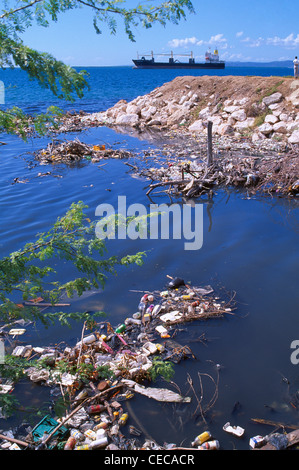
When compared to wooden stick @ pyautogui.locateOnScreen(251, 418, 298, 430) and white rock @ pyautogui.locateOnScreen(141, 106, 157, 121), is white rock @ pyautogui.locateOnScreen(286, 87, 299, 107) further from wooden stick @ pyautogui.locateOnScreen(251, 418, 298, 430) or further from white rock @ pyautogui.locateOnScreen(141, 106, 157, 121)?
wooden stick @ pyautogui.locateOnScreen(251, 418, 298, 430)

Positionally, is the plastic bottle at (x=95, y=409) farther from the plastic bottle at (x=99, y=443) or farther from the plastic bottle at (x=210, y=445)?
the plastic bottle at (x=210, y=445)

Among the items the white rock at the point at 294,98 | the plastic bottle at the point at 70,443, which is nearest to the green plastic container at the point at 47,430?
the plastic bottle at the point at 70,443

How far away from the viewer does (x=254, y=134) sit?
55.8ft

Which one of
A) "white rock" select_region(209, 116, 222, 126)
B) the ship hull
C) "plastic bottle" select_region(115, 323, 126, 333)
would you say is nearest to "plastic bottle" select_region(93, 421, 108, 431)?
"plastic bottle" select_region(115, 323, 126, 333)

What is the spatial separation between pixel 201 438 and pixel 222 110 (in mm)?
20159

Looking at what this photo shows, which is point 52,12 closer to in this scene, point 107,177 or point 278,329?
point 278,329

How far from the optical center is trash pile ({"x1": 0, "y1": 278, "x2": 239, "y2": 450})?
12.0 ft

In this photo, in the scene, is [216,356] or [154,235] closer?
[216,356]

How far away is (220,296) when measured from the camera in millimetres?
6098

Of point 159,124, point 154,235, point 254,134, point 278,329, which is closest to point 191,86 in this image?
point 159,124

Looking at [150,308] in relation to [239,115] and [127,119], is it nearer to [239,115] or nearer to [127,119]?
[239,115]

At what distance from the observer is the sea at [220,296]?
157 inches

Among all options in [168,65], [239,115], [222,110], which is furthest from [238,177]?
[168,65]
